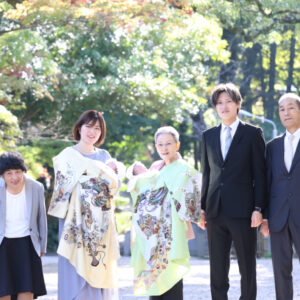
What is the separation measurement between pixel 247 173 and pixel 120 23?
19.4ft

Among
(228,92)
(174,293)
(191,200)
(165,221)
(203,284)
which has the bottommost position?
(203,284)

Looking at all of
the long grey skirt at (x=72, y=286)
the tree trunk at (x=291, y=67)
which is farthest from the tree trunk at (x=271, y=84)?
the long grey skirt at (x=72, y=286)

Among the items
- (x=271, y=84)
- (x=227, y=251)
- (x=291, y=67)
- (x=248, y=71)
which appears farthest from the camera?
(x=271, y=84)

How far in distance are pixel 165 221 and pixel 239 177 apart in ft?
2.41

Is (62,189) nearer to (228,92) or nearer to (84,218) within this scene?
(84,218)

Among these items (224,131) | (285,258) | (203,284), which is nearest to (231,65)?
(203,284)

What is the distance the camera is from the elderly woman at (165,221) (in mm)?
6004

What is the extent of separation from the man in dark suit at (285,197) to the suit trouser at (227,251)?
19 cm

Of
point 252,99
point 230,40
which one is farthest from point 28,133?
point 252,99

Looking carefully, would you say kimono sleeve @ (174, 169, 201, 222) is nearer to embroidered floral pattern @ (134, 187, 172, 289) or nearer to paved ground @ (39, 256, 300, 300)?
embroidered floral pattern @ (134, 187, 172, 289)

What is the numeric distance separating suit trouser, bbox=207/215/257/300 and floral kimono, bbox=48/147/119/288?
3.13ft

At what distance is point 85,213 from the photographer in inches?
246

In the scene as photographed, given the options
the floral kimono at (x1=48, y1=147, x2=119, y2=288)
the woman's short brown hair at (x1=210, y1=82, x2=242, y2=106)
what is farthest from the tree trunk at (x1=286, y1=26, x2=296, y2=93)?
the floral kimono at (x1=48, y1=147, x2=119, y2=288)

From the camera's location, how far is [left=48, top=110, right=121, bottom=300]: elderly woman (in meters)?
6.20
